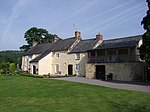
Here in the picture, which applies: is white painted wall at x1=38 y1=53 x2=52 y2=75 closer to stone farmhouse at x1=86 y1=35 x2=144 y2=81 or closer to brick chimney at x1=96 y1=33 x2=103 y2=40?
brick chimney at x1=96 y1=33 x2=103 y2=40

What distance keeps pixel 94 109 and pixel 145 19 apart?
1711 centimetres

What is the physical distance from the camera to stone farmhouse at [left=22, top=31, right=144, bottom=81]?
32344 millimetres

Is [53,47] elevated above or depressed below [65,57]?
above

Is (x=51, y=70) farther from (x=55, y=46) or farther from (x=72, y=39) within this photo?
(x=72, y=39)

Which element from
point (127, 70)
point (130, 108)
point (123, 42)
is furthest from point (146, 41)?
point (130, 108)

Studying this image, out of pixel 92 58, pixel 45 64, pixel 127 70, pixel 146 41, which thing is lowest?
pixel 127 70

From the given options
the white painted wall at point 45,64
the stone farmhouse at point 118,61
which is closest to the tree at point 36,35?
the white painted wall at point 45,64

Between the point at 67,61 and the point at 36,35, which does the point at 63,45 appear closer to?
the point at 67,61

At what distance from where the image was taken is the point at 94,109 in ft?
36.8

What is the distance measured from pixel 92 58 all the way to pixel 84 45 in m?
6.16

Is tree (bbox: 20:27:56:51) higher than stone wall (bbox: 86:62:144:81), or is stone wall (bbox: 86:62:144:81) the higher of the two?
tree (bbox: 20:27:56:51)

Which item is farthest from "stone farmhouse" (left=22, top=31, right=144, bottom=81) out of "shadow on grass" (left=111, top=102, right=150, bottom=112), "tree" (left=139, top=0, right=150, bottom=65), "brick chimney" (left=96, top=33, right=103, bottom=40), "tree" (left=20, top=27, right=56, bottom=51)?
"tree" (left=20, top=27, right=56, bottom=51)

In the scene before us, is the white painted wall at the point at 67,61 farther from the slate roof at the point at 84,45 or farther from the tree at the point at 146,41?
the tree at the point at 146,41

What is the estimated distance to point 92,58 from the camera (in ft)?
127
